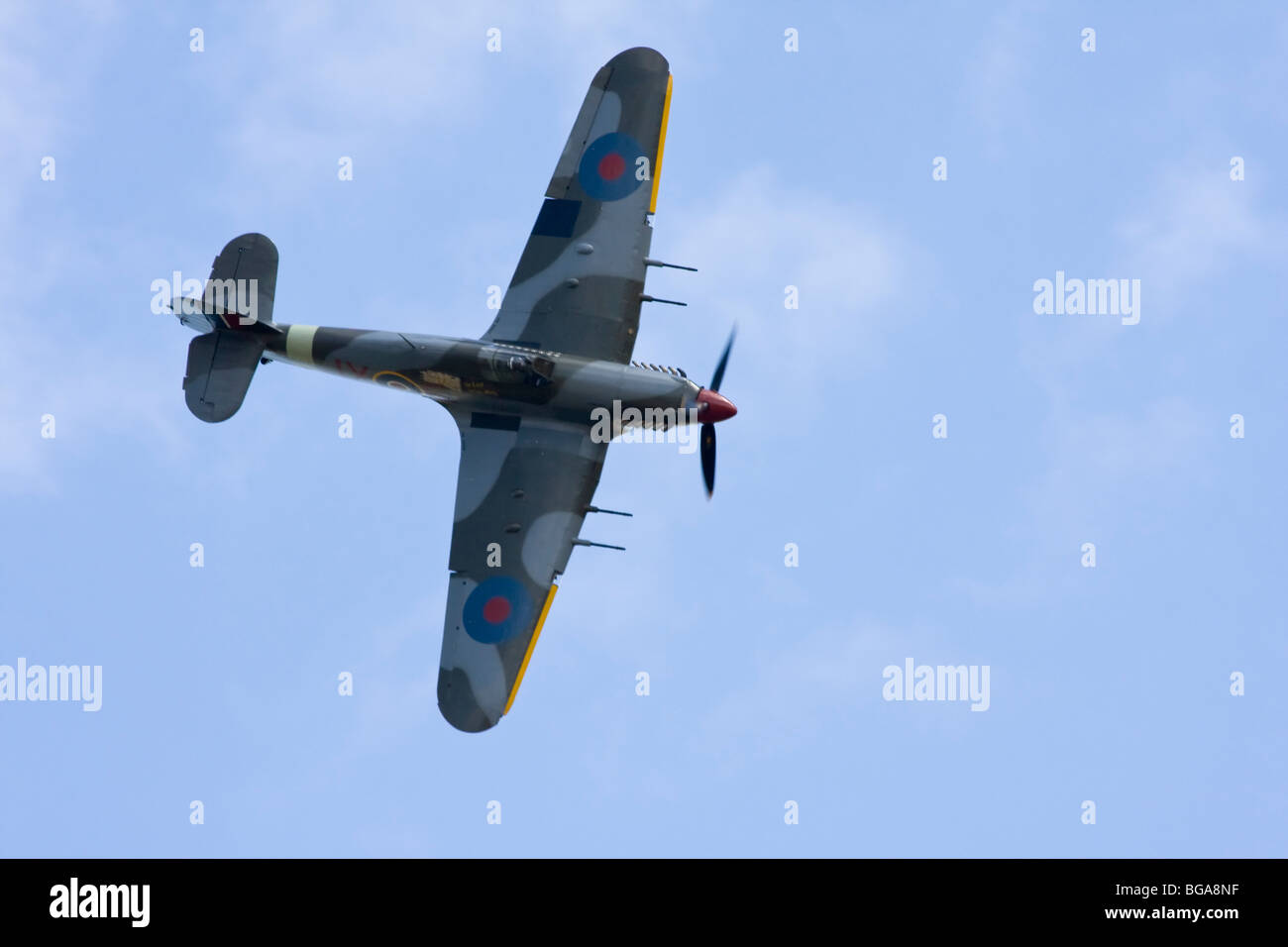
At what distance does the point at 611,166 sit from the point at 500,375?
700cm

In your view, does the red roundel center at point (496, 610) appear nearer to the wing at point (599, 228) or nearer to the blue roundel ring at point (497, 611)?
the blue roundel ring at point (497, 611)

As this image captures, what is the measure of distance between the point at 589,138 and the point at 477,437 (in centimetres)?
925

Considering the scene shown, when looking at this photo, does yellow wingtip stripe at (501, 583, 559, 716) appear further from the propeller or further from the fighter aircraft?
the propeller

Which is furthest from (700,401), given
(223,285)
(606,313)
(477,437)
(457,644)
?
(223,285)

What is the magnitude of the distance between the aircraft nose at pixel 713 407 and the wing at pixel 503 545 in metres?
3.01

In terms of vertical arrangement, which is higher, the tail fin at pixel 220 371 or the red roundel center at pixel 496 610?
the tail fin at pixel 220 371

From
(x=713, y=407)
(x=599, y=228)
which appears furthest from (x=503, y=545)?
(x=599, y=228)

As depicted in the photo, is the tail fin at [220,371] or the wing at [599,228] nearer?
the wing at [599,228]

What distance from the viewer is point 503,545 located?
1554 inches

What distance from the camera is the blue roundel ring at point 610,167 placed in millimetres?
40969

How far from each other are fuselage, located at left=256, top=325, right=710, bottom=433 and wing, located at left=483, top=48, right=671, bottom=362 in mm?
964

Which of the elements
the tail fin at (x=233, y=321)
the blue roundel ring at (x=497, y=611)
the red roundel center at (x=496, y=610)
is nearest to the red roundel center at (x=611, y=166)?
the tail fin at (x=233, y=321)

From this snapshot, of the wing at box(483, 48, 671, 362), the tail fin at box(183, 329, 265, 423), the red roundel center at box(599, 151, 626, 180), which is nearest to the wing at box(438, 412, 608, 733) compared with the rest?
the wing at box(483, 48, 671, 362)

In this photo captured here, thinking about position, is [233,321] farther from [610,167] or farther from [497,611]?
[610,167]
